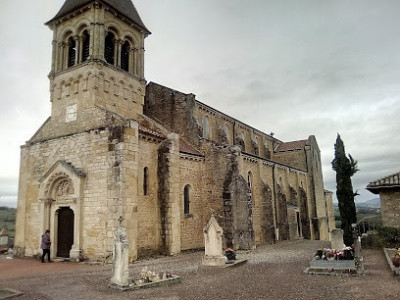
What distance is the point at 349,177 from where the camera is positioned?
62.1 ft

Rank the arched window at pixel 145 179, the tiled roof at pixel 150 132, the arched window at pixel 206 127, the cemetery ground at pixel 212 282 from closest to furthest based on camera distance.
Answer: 1. the cemetery ground at pixel 212 282
2. the arched window at pixel 145 179
3. the tiled roof at pixel 150 132
4. the arched window at pixel 206 127

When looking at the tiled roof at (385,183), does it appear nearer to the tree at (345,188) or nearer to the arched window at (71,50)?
the tree at (345,188)

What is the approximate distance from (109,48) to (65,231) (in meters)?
A: 11.5

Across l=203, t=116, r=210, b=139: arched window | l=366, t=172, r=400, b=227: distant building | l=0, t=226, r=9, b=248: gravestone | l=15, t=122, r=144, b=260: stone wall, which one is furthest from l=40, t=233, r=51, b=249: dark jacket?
l=366, t=172, r=400, b=227: distant building

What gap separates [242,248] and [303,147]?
73.7ft

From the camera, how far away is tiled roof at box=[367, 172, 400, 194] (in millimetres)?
19234

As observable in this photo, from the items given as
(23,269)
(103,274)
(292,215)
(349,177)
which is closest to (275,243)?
(292,215)

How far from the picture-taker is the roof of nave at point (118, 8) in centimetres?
1970

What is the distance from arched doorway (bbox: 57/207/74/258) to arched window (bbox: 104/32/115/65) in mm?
9499

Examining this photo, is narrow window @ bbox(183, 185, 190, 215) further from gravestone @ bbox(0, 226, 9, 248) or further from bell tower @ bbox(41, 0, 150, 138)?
gravestone @ bbox(0, 226, 9, 248)

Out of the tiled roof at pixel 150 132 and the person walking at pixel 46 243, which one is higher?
the tiled roof at pixel 150 132

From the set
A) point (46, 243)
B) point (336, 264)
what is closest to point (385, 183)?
point (336, 264)

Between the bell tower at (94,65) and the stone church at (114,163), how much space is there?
6 centimetres

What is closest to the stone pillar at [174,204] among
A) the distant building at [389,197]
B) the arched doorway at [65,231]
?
the arched doorway at [65,231]
